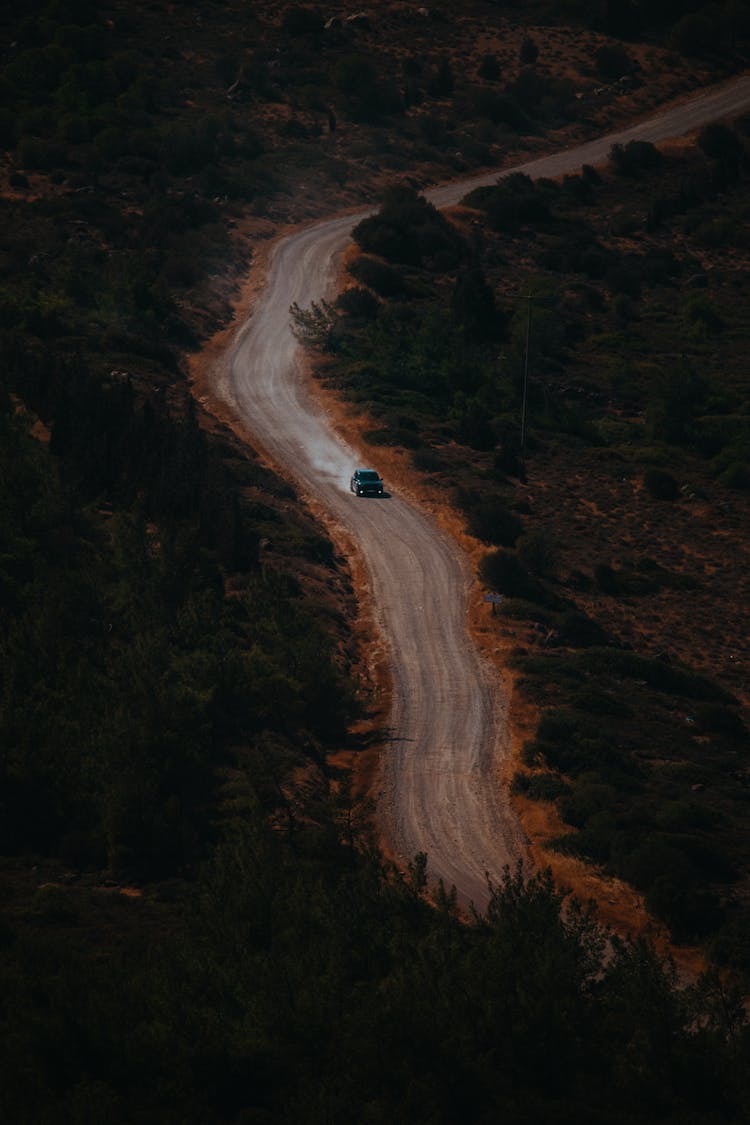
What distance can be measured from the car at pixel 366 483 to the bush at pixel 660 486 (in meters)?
16.8

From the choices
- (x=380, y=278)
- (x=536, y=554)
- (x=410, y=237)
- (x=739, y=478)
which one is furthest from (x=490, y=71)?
(x=536, y=554)

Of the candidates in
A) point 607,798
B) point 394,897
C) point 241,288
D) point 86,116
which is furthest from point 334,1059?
point 86,116

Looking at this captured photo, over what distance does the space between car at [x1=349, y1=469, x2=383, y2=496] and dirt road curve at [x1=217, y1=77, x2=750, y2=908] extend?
506 mm

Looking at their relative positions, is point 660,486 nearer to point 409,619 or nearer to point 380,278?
point 409,619

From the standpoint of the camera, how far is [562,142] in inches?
5192

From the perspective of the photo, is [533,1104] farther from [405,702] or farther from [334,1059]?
[405,702]

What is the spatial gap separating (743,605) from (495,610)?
14.6 m

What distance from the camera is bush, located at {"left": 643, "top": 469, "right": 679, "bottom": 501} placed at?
74875mm

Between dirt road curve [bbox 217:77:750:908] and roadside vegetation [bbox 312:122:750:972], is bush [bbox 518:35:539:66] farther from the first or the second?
dirt road curve [bbox 217:77:750:908]

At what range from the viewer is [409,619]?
55.1 m

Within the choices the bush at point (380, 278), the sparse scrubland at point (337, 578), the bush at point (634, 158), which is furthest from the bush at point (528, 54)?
the bush at point (380, 278)

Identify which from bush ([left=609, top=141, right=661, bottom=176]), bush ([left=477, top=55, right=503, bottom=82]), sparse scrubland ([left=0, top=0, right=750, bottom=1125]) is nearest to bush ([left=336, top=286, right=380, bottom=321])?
sparse scrubland ([left=0, top=0, right=750, bottom=1125])

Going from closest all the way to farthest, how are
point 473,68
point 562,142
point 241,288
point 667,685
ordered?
point 667,685 → point 241,288 → point 562,142 → point 473,68

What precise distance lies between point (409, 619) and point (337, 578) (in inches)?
205
